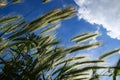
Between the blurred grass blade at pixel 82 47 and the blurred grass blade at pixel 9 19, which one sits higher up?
the blurred grass blade at pixel 9 19

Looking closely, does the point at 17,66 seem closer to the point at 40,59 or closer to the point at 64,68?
the point at 40,59

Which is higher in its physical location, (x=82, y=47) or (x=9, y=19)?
(x=9, y=19)

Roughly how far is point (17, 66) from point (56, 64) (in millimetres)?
363

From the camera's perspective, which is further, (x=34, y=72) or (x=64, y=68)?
(x=64, y=68)

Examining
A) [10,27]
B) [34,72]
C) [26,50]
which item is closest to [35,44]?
[26,50]

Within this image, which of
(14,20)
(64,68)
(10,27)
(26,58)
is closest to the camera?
(64,68)

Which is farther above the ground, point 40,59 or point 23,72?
point 40,59

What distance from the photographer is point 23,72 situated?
1963mm

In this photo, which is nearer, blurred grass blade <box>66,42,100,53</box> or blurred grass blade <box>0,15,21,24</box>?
blurred grass blade <box>66,42,100,53</box>

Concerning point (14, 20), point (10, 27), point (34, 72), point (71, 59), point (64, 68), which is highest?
point (14, 20)

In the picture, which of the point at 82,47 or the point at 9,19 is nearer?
the point at 82,47

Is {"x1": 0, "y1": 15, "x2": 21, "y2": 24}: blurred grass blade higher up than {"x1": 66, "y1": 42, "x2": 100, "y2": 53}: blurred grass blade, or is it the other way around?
{"x1": 0, "y1": 15, "x2": 21, "y2": 24}: blurred grass blade

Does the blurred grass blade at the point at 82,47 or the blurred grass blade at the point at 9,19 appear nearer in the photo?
the blurred grass blade at the point at 82,47

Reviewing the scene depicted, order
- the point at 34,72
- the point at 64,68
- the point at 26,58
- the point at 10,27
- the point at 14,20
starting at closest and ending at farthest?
the point at 34,72, the point at 64,68, the point at 26,58, the point at 10,27, the point at 14,20
